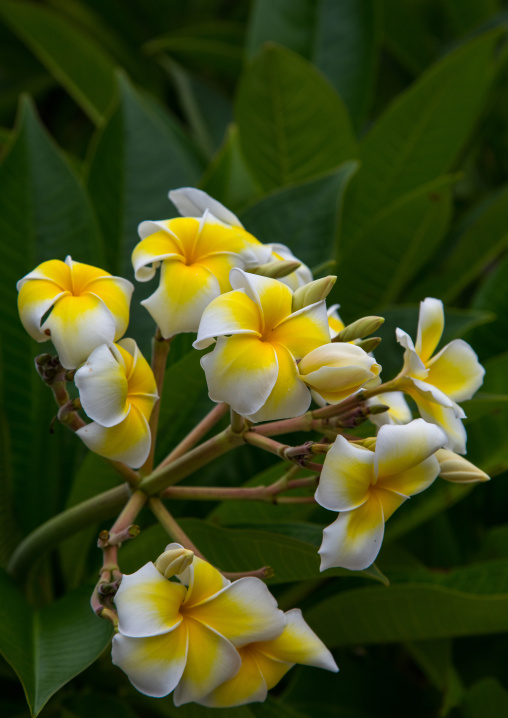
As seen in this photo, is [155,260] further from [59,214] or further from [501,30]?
[501,30]

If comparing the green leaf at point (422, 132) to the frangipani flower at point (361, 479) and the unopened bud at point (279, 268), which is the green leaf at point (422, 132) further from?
the frangipani flower at point (361, 479)

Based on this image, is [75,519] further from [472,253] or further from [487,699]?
[472,253]

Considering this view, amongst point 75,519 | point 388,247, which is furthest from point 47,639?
point 388,247

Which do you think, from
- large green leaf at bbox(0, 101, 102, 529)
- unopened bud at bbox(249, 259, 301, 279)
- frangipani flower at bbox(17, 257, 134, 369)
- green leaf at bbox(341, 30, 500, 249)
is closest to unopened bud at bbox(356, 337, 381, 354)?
unopened bud at bbox(249, 259, 301, 279)

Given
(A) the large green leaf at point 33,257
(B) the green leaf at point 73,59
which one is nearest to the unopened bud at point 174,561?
(A) the large green leaf at point 33,257

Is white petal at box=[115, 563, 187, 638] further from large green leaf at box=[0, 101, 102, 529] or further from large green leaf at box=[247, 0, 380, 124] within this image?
large green leaf at box=[247, 0, 380, 124]
